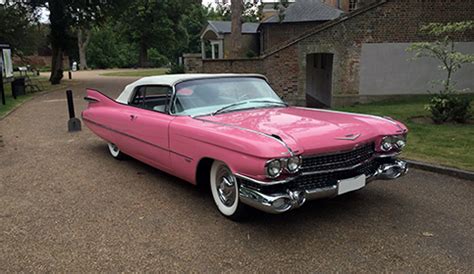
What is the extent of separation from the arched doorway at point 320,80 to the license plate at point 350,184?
448 inches

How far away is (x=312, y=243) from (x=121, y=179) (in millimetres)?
3026

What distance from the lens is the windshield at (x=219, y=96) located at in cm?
482

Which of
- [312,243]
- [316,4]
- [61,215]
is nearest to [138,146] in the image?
[61,215]

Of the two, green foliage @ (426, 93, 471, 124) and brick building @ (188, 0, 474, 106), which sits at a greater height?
brick building @ (188, 0, 474, 106)

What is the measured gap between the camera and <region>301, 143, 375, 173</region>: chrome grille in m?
3.63

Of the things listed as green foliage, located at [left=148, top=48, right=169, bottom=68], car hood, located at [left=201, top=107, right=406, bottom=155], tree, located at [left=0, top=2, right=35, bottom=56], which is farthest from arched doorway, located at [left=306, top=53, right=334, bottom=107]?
green foliage, located at [left=148, top=48, right=169, bottom=68]

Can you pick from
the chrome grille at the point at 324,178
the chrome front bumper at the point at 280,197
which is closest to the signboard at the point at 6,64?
the chrome front bumper at the point at 280,197

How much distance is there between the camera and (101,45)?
189 ft

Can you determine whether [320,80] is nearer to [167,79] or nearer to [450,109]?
[450,109]

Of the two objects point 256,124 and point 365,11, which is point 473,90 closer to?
point 365,11

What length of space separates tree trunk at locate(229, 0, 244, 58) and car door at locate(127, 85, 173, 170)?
10.9 m

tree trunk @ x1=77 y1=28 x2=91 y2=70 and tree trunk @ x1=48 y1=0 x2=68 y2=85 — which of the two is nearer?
tree trunk @ x1=48 y1=0 x2=68 y2=85

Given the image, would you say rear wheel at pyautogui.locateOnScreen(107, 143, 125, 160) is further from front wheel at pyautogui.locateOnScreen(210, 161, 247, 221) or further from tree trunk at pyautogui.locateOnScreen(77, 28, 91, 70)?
tree trunk at pyautogui.locateOnScreen(77, 28, 91, 70)

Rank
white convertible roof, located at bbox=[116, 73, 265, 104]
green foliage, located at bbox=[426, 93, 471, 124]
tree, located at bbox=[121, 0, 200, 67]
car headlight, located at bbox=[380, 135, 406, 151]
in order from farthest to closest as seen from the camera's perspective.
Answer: tree, located at bbox=[121, 0, 200, 67]
green foliage, located at bbox=[426, 93, 471, 124]
white convertible roof, located at bbox=[116, 73, 265, 104]
car headlight, located at bbox=[380, 135, 406, 151]
